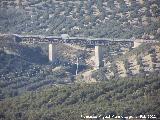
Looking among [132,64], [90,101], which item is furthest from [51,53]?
[90,101]

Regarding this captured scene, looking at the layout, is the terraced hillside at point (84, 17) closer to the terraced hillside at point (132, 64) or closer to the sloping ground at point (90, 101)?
the terraced hillside at point (132, 64)

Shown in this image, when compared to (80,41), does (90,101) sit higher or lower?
higher

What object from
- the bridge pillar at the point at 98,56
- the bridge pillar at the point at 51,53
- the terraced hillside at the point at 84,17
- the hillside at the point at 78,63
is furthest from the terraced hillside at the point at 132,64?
the terraced hillside at the point at 84,17

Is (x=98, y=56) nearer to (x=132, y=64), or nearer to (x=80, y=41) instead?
(x=80, y=41)

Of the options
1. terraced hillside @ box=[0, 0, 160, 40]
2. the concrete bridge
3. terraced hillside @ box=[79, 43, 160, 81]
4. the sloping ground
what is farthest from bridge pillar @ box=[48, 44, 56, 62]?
the sloping ground

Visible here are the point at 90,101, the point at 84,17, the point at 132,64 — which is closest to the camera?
the point at 90,101

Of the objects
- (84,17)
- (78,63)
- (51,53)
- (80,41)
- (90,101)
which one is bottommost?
(78,63)
